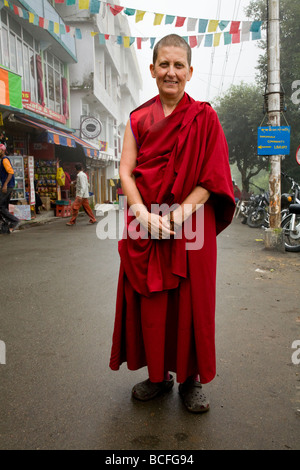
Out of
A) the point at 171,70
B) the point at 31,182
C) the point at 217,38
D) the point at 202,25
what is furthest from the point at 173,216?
the point at 31,182

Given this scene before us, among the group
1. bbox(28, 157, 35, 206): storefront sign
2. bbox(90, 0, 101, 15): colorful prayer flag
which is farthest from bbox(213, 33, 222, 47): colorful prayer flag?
bbox(28, 157, 35, 206): storefront sign

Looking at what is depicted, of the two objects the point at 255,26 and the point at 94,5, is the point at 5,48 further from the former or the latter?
the point at 255,26

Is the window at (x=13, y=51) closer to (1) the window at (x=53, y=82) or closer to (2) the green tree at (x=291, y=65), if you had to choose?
(1) the window at (x=53, y=82)

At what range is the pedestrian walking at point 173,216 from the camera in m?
1.78

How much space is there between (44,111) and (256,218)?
314 inches

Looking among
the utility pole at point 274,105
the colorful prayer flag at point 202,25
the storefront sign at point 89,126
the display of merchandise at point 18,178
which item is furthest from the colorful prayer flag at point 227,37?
the storefront sign at point 89,126

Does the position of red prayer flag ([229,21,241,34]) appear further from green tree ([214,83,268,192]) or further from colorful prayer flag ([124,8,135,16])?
green tree ([214,83,268,192])

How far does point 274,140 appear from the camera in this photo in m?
6.42

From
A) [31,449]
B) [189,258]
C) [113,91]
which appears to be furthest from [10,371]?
[113,91]

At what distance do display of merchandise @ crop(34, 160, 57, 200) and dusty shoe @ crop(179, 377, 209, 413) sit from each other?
11.9 m

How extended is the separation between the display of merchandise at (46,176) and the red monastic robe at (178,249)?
11.8 metres

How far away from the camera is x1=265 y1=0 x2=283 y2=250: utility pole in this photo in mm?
6137

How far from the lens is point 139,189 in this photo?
188cm
